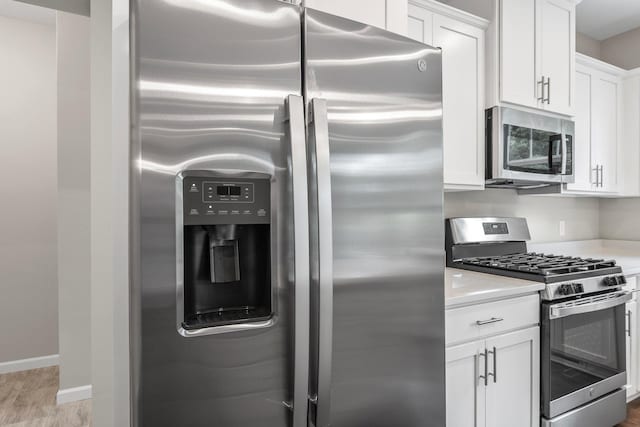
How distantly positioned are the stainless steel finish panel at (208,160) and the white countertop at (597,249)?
2.47 meters

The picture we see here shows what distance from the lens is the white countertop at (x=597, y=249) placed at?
9.14 feet

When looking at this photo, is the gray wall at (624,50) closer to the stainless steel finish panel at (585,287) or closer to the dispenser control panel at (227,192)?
the stainless steel finish panel at (585,287)

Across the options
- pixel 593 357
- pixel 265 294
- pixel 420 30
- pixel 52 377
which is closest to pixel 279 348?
pixel 265 294

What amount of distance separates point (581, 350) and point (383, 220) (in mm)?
1490

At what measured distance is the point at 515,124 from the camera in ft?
7.01

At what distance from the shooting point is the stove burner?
1820 mm

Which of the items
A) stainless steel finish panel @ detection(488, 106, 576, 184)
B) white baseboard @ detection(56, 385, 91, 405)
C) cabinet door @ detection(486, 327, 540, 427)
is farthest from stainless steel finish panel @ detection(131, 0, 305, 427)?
white baseboard @ detection(56, 385, 91, 405)

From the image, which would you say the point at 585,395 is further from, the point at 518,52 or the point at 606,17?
the point at 606,17

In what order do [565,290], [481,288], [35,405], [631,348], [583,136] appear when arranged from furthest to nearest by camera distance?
[583,136] → [35,405] → [631,348] → [565,290] → [481,288]

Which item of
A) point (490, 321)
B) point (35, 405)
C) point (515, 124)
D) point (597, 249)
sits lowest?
point (35, 405)

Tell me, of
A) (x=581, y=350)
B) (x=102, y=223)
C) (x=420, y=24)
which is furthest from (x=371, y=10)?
(x=581, y=350)

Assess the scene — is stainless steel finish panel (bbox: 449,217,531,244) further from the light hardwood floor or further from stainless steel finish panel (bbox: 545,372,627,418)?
the light hardwood floor

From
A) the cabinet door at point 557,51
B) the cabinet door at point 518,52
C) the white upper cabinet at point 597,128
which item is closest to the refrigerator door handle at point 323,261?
the cabinet door at point 518,52

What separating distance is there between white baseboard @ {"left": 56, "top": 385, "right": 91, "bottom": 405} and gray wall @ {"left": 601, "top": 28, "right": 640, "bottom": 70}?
499cm
